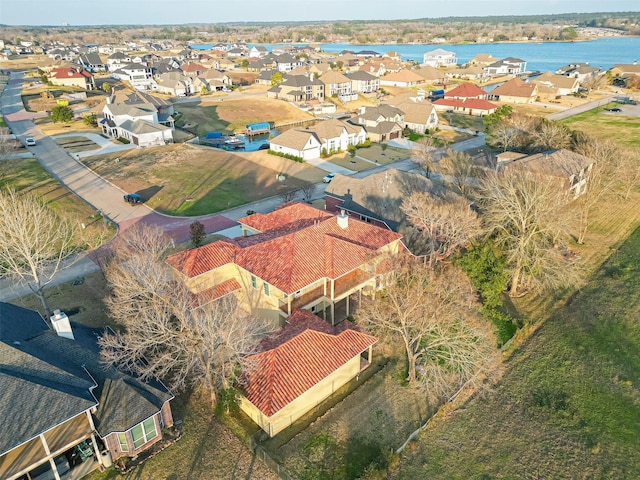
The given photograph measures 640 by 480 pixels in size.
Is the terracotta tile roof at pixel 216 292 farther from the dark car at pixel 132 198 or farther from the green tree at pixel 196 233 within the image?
the dark car at pixel 132 198

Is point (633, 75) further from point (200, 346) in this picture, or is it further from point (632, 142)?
point (200, 346)

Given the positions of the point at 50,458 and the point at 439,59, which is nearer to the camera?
the point at 50,458

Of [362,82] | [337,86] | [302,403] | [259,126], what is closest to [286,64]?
[362,82]

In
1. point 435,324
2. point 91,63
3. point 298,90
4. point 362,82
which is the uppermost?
point 91,63

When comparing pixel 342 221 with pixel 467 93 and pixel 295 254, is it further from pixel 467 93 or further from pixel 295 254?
pixel 467 93

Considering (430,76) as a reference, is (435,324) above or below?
above

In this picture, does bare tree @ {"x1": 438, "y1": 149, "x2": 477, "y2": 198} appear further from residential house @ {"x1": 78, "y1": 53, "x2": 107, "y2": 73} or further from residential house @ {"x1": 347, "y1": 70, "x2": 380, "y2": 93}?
residential house @ {"x1": 78, "y1": 53, "x2": 107, "y2": 73}

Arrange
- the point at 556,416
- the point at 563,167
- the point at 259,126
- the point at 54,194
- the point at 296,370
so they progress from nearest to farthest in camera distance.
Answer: the point at 296,370 → the point at 556,416 → the point at 563,167 → the point at 54,194 → the point at 259,126

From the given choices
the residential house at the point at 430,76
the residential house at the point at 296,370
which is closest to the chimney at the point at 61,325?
the residential house at the point at 296,370
